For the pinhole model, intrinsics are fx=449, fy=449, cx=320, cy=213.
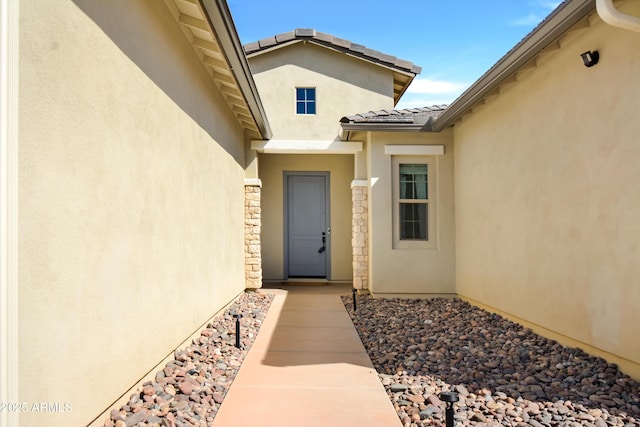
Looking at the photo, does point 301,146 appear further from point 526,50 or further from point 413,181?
point 526,50

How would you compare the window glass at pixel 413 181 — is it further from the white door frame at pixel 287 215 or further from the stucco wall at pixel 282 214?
the white door frame at pixel 287 215

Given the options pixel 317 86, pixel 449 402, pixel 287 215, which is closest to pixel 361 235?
pixel 287 215

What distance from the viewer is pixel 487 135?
6.98 meters

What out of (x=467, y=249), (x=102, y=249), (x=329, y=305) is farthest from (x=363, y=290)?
(x=102, y=249)

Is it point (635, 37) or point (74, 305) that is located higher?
point (635, 37)

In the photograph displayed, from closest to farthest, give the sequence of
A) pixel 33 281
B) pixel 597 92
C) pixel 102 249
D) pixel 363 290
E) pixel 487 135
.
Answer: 1. pixel 33 281
2. pixel 102 249
3. pixel 597 92
4. pixel 487 135
5. pixel 363 290

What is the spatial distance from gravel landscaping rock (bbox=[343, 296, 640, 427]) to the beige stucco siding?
15.4ft

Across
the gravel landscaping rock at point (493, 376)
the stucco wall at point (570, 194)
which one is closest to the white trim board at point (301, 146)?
the stucco wall at point (570, 194)

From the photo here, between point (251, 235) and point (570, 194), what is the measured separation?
20.2ft

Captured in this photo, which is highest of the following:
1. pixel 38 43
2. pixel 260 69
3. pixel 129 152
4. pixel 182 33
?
pixel 260 69

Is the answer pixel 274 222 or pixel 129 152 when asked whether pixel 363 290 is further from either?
pixel 129 152

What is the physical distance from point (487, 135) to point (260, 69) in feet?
16.9

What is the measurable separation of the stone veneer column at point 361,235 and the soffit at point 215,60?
231 centimetres

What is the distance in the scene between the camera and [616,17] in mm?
3607
